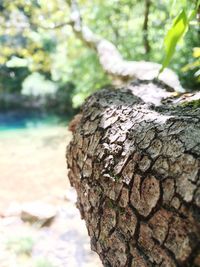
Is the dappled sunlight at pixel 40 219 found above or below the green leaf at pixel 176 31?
below

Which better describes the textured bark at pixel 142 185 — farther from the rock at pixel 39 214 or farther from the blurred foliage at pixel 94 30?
the blurred foliage at pixel 94 30

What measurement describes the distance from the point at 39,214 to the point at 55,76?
29.2 feet

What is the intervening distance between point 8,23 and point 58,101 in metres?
11.4

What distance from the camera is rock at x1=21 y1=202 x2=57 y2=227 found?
3.90 metres

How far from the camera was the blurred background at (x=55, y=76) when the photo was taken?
317cm

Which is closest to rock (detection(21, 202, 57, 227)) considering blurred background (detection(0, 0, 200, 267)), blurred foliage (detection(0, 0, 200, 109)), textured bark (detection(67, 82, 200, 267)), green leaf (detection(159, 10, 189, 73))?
blurred background (detection(0, 0, 200, 267))

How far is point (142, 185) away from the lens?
0.99 meters

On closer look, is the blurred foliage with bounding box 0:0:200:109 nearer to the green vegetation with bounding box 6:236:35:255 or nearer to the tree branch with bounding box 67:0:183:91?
the tree branch with bounding box 67:0:183:91

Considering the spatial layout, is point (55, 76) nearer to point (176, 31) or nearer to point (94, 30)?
point (94, 30)

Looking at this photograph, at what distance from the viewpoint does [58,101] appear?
18.0 m

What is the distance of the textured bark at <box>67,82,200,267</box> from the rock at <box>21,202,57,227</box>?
102 inches

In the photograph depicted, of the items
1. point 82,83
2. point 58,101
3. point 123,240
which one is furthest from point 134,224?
point 58,101

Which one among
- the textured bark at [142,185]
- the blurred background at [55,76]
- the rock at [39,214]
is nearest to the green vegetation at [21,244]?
the blurred background at [55,76]

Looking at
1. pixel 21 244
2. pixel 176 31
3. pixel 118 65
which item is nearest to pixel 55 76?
pixel 118 65
